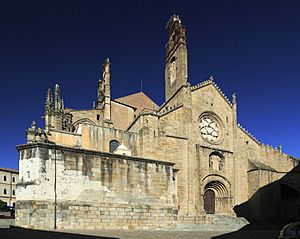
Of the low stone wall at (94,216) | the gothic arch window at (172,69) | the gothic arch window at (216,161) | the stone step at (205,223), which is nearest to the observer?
the low stone wall at (94,216)

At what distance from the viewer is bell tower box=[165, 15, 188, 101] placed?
29.4m

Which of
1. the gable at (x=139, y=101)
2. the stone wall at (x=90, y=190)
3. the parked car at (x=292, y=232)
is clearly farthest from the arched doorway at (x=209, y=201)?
the parked car at (x=292, y=232)

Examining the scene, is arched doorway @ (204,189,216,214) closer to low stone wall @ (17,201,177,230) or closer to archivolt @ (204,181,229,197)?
archivolt @ (204,181,229,197)

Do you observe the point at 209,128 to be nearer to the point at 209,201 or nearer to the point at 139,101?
the point at 209,201

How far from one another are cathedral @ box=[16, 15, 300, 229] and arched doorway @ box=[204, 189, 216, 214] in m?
0.08

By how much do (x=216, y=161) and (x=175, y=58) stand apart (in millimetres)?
10118

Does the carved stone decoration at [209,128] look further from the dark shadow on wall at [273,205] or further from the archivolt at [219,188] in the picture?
the dark shadow on wall at [273,205]

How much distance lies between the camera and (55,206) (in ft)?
46.7

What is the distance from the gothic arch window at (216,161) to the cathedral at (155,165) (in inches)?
3.4

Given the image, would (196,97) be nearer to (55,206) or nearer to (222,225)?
(222,225)

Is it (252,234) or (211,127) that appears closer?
(252,234)

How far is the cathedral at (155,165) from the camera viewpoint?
571 inches

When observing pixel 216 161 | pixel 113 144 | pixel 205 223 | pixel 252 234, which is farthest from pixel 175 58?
pixel 252 234

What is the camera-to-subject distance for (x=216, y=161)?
28531 millimetres
